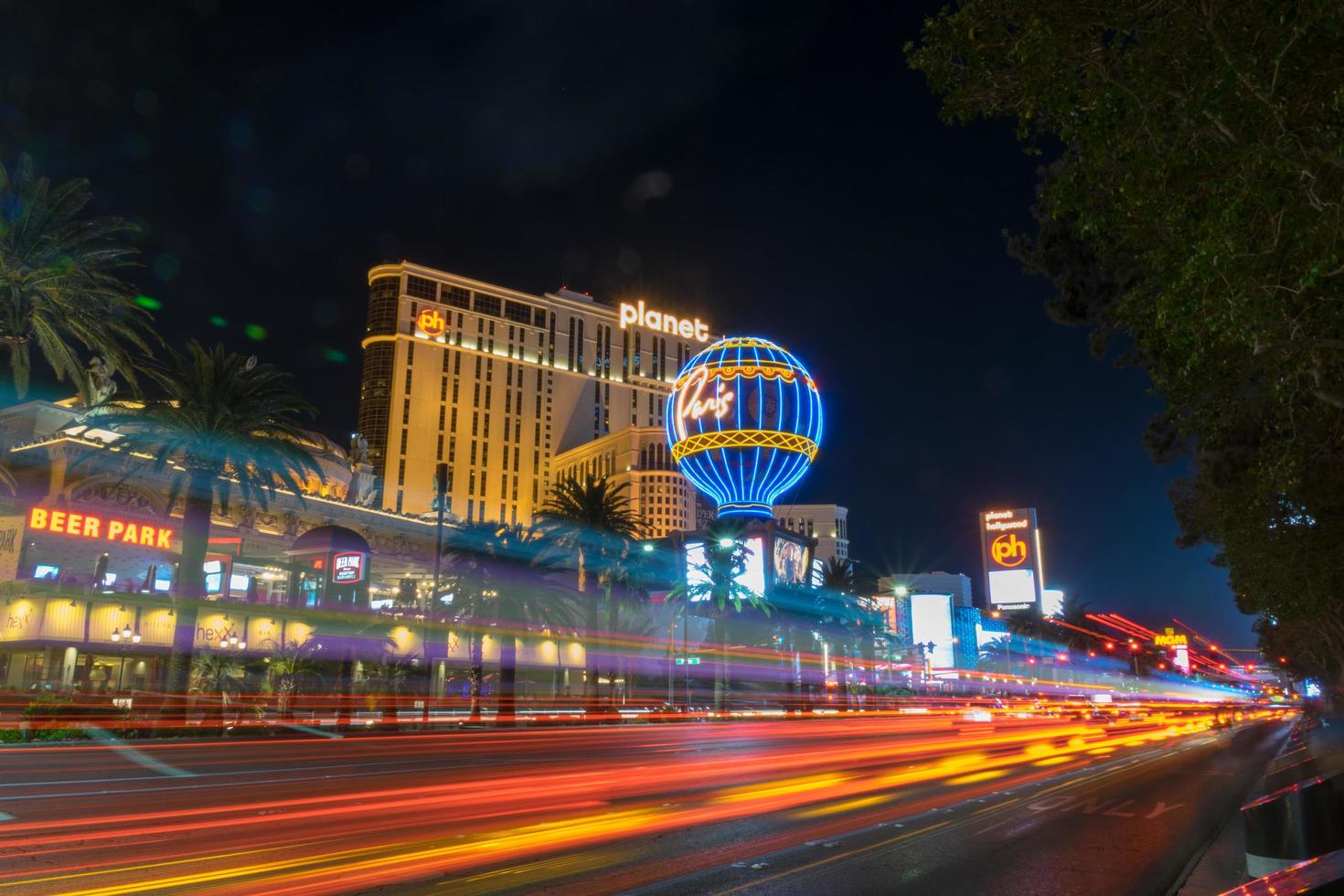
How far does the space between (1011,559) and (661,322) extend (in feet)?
264

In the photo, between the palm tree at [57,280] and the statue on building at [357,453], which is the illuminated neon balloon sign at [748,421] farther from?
the statue on building at [357,453]

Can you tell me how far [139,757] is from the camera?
22.2 meters

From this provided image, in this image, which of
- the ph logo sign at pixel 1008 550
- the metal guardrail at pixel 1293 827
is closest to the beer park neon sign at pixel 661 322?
the ph logo sign at pixel 1008 550

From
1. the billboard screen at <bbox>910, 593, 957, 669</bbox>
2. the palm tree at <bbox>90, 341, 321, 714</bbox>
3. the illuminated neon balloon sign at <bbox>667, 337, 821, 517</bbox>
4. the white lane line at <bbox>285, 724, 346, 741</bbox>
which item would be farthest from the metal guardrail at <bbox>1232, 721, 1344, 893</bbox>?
the billboard screen at <bbox>910, 593, 957, 669</bbox>

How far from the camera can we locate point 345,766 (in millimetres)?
20156

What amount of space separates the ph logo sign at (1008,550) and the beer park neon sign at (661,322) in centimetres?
7605

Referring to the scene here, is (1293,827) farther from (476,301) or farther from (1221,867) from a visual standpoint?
(476,301)

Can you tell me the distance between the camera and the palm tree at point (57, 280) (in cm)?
2378

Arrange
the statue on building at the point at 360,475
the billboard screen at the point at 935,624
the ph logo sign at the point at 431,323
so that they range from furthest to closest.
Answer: the ph logo sign at the point at 431,323, the billboard screen at the point at 935,624, the statue on building at the point at 360,475

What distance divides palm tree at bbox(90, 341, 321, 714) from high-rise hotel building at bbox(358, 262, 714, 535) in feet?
321

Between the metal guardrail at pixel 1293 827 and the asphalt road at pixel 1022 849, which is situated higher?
the metal guardrail at pixel 1293 827

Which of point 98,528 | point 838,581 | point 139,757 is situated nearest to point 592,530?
point 838,581

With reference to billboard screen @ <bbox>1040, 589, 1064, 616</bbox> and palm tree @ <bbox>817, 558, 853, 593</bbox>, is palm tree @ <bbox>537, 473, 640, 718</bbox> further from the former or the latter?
billboard screen @ <bbox>1040, 589, 1064, 616</bbox>

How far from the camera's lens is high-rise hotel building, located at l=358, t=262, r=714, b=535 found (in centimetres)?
14112
